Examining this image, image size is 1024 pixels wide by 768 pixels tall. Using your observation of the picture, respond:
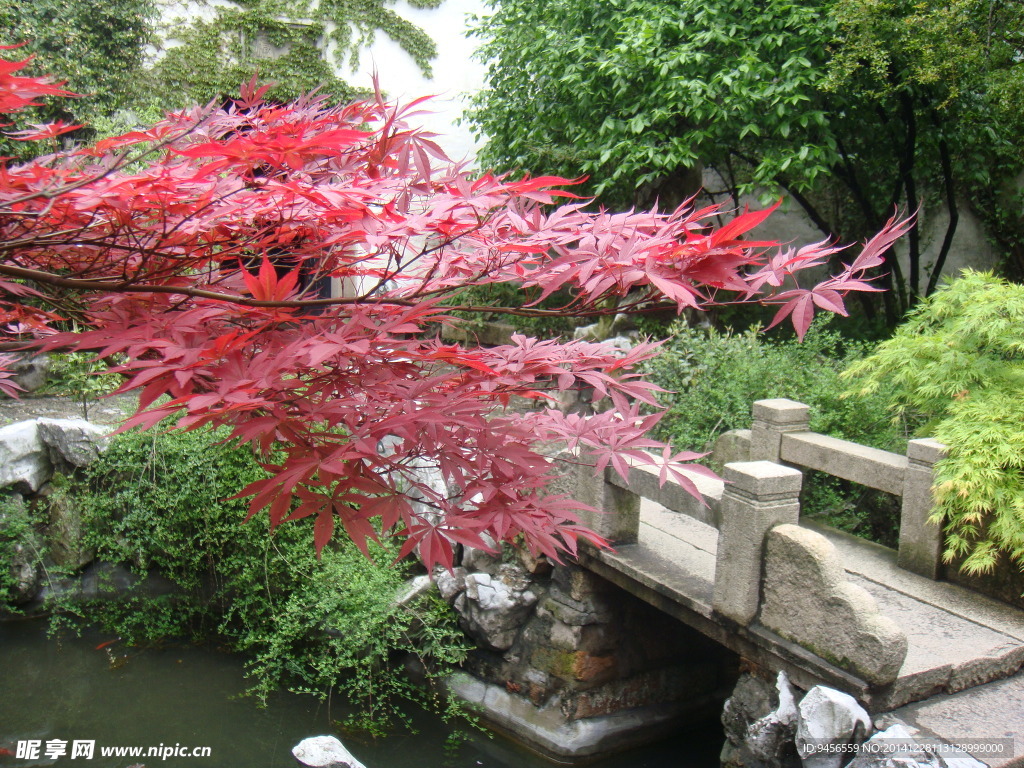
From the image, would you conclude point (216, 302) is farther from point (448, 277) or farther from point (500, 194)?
point (500, 194)

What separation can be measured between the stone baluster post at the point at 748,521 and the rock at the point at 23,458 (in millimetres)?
5309

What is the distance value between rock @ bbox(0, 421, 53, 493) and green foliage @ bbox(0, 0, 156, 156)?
13.4 ft

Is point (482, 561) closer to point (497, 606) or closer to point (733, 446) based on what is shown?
point (497, 606)

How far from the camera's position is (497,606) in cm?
509

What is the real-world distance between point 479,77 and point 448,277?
953cm

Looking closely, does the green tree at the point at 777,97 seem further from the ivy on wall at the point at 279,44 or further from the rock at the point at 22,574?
the rock at the point at 22,574

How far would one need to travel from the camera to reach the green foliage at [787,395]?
5176mm

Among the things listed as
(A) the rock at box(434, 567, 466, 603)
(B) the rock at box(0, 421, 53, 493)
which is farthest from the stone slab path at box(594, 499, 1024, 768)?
(B) the rock at box(0, 421, 53, 493)

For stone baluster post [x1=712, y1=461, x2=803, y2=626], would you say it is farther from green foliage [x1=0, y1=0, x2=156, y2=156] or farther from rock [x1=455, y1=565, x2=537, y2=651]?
green foliage [x1=0, y1=0, x2=156, y2=156]

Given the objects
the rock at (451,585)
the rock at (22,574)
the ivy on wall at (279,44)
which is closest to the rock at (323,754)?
the rock at (451,585)

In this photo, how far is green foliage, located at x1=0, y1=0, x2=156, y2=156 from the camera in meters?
8.89

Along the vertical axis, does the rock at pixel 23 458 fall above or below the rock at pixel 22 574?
above

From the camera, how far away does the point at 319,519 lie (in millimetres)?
1771

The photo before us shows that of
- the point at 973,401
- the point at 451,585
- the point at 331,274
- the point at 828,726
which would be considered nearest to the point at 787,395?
the point at 973,401
